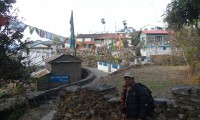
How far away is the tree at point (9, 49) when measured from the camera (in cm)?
999

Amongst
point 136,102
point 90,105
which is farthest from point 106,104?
point 136,102

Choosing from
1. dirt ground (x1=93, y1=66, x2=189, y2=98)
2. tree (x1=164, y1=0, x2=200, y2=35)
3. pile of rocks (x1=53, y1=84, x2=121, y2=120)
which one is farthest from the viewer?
dirt ground (x1=93, y1=66, x2=189, y2=98)

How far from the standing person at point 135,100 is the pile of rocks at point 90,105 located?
1.84 metres

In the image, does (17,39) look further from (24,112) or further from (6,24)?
(24,112)

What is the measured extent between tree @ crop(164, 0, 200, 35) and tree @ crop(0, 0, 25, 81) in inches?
211

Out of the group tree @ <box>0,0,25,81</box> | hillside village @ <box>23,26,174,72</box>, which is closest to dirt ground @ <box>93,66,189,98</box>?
tree @ <box>0,0,25,81</box>

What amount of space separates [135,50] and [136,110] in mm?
36371

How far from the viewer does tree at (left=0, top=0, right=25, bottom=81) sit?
32.8 feet

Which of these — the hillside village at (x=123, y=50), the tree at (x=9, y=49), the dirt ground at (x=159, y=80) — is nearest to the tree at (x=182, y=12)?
the dirt ground at (x=159, y=80)

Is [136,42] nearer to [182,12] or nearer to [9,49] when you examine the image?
[182,12]

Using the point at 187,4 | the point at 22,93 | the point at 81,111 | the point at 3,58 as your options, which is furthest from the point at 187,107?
the point at 22,93

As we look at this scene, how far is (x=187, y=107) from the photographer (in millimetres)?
6121

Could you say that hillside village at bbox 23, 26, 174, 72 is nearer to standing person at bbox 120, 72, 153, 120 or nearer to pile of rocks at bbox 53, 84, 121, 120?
pile of rocks at bbox 53, 84, 121, 120

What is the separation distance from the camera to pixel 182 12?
10.4 metres
